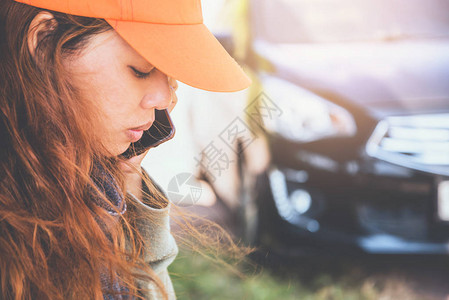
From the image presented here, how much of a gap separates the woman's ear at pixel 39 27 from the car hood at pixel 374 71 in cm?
197

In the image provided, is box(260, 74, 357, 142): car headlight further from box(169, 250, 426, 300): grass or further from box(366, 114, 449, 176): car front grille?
box(169, 250, 426, 300): grass

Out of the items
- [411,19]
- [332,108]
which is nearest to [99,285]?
[332,108]

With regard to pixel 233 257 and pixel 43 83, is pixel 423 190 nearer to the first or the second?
pixel 233 257

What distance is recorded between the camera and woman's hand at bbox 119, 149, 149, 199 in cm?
106

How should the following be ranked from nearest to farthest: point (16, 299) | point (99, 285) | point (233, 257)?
point (16, 299) → point (99, 285) → point (233, 257)

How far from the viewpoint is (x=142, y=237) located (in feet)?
3.45

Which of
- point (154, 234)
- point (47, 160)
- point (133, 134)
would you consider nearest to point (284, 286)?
point (154, 234)

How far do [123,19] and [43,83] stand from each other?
16cm

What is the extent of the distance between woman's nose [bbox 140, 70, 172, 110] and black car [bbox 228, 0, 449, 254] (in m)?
1.67

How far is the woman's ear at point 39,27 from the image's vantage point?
0.84 metres

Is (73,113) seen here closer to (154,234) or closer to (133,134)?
(133,134)

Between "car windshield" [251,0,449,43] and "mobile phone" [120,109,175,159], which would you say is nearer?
"mobile phone" [120,109,175,159]

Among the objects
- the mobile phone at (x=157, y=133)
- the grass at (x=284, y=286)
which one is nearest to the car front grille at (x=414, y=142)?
the grass at (x=284, y=286)

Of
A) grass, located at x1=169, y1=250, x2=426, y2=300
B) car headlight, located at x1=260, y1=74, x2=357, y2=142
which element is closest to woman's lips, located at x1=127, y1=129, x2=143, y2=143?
grass, located at x1=169, y1=250, x2=426, y2=300
